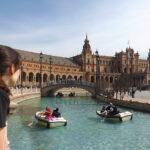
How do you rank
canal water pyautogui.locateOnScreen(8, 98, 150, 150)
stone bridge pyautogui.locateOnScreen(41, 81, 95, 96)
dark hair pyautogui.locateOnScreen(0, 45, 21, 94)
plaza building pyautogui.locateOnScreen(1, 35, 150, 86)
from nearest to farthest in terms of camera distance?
dark hair pyautogui.locateOnScreen(0, 45, 21, 94) < canal water pyautogui.locateOnScreen(8, 98, 150, 150) < stone bridge pyautogui.locateOnScreen(41, 81, 95, 96) < plaza building pyautogui.locateOnScreen(1, 35, 150, 86)

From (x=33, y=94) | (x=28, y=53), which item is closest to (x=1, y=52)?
(x=33, y=94)

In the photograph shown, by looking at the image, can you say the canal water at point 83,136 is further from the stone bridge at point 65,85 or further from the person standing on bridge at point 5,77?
the stone bridge at point 65,85

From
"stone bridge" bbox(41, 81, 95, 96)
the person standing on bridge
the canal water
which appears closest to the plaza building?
"stone bridge" bbox(41, 81, 95, 96)

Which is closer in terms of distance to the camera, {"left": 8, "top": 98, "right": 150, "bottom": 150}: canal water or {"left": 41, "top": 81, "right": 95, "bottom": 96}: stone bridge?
{"left": 8, "top": 98, "right": 150, "bottom": 150}: canal water

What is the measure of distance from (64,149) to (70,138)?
436 centimetres

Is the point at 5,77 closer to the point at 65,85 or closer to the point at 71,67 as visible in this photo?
the point at 65,85

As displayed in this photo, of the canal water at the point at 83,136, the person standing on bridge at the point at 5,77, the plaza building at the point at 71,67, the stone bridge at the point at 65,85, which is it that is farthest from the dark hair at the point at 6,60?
the plaza building at the point at 71,67

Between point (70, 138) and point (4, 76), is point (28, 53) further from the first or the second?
point (4, 76)

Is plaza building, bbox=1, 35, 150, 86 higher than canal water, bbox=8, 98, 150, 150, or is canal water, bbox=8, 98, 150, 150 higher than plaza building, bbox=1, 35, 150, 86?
plaza building, bbox=1, 35, 150, 86

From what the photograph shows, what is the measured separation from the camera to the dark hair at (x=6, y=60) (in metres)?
3.17

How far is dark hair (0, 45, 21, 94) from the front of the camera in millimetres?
3172

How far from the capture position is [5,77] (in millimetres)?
3268

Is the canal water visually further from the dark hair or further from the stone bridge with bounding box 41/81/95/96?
the stone bridge with bounding box 41/81/95/96

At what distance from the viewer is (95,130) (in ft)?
111
